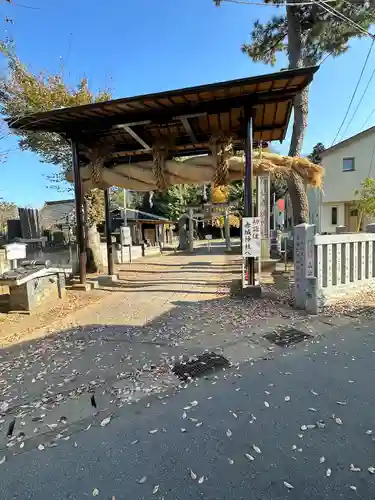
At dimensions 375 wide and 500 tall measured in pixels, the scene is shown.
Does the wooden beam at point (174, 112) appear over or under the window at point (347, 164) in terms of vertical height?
under

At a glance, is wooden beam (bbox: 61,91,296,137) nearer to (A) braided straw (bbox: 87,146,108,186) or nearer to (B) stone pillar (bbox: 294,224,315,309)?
(A) braided straw (bbox: 87,146,108,186)

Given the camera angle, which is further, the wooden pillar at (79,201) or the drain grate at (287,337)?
the wooden pillar at (79,201)

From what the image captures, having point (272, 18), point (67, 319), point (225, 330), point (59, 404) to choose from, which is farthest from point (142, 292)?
point (272, 18)

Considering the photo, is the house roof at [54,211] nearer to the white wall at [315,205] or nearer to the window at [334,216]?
the white wall at [315,205]

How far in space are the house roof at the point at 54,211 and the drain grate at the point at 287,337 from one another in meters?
21.1

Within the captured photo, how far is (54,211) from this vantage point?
25188 millimetres

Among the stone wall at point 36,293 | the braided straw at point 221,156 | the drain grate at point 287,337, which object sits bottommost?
the drain grate at point 287,337

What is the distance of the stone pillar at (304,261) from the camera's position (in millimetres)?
4820

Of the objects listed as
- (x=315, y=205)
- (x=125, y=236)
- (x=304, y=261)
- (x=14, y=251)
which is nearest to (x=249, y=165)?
(x=304, y=261)

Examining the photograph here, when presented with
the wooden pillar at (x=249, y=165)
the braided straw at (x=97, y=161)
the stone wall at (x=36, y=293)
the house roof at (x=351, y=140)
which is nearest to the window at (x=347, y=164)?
the house roof at (x=351, y=140)

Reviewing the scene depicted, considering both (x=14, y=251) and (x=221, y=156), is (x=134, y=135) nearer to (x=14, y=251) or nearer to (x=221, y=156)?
(x=221, y=156)

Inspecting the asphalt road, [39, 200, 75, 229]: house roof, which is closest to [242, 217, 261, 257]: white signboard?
the asphalt road

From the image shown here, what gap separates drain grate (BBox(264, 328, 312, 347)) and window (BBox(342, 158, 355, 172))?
1607 cm

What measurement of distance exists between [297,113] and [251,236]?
6.97 m
